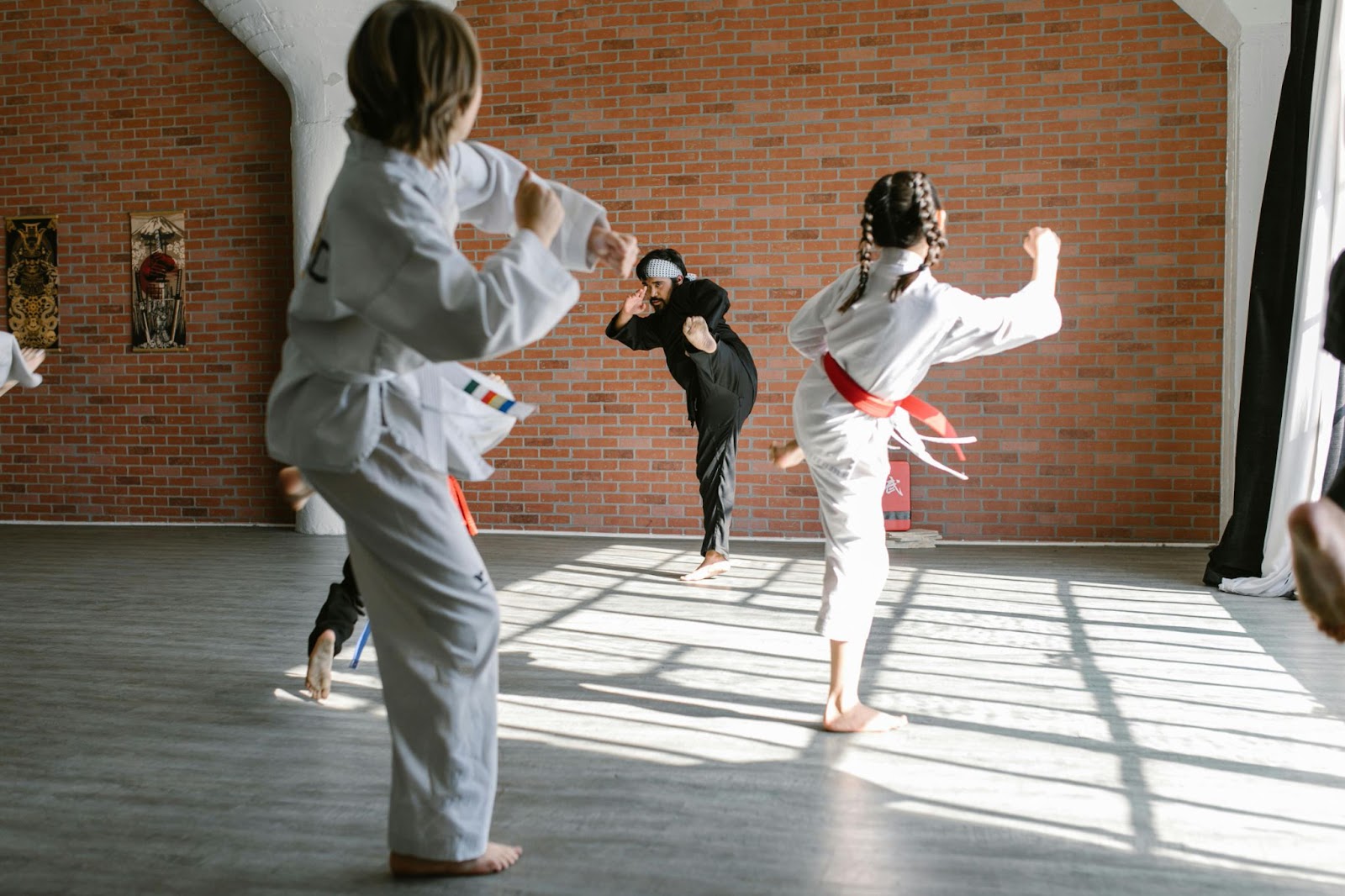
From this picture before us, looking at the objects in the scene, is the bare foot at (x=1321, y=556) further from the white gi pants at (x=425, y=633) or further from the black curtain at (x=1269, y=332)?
the black curtain at (x=1269, y=332)

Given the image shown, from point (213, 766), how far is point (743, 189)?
486 cm

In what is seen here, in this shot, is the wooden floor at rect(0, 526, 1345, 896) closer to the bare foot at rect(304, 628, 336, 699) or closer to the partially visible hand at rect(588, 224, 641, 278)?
the bare foot at rect(304, 628, 336, 699)

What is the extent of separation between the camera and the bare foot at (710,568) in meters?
5.24

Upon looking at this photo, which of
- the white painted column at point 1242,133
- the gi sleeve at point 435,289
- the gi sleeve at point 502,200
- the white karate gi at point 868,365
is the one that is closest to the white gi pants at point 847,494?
the white karate gi at point 868,365

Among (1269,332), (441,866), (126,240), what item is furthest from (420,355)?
(126,240)

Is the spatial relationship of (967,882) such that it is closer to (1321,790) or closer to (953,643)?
(1321,790)

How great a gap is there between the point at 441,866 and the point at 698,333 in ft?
11.0

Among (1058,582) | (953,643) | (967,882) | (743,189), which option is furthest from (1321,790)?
(743,189)

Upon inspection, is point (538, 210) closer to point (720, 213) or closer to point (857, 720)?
point (857, 720)

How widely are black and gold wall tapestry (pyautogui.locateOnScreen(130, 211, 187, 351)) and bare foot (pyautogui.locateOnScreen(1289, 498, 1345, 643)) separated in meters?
7.50

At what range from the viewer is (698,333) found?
5.02 meters

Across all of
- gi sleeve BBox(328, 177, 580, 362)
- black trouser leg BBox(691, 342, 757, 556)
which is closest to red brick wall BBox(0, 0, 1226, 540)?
black trouser leg BBox(691, 342, 757, 556)

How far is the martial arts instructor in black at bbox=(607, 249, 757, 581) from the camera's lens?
17.2ft

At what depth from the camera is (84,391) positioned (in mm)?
7680
